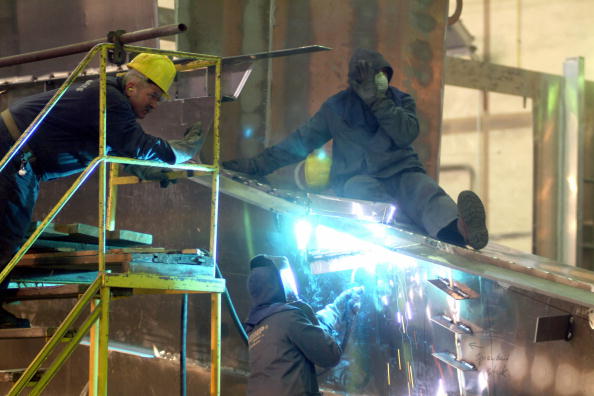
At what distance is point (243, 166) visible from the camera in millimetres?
6062

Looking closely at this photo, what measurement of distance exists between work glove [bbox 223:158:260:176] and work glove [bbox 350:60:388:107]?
0.99 m

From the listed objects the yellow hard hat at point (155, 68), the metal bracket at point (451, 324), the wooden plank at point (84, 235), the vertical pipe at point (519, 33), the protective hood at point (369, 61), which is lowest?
the metal bracket at point (451, 324)

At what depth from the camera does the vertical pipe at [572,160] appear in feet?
34.1

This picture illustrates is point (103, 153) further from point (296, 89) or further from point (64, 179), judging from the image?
point (296, 89)

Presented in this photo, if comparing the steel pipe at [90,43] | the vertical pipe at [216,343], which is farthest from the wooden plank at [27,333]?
the steel pipe at [90,43]

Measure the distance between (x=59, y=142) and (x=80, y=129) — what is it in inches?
5.6

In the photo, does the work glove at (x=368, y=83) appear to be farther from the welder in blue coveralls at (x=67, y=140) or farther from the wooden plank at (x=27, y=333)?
the wooden plank at (x=27, y=333)

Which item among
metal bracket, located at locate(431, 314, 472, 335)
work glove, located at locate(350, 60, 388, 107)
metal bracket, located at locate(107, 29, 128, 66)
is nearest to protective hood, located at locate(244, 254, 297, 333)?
metal bracket, located at locate(431, 314, 472, 335)

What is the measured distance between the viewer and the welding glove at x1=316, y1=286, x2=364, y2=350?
4914 mm

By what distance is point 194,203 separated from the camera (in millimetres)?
6000

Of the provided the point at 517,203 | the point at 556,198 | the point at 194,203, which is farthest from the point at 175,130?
the point at 517,203

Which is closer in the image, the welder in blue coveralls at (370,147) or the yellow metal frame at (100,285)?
the yellow metal frame at (100,285)

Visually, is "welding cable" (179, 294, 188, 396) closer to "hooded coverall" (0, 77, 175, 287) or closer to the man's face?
"hooded coverall" (0, 77, 175, 287)

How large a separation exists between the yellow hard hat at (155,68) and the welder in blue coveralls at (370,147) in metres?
1.34
